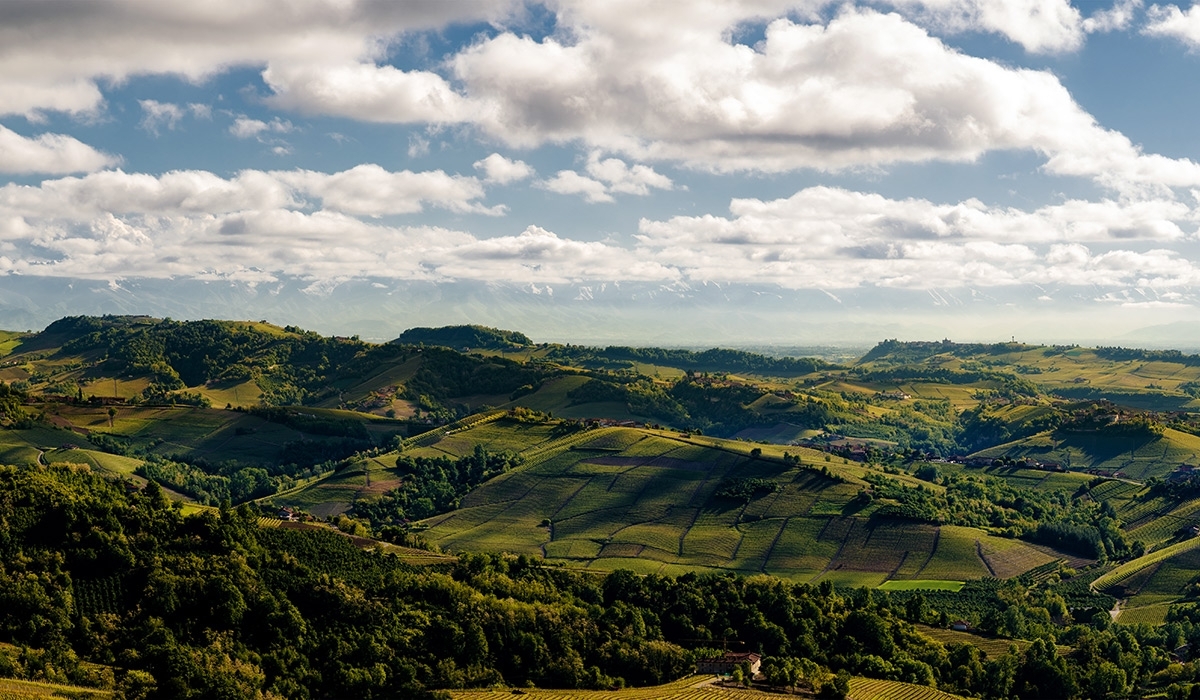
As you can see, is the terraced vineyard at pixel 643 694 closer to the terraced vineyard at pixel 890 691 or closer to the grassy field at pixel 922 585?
the terraced vineyard at pixel 890 691

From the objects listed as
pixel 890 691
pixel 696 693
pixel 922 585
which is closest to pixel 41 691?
pixel 696 693

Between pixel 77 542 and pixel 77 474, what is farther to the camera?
pixel 77 474

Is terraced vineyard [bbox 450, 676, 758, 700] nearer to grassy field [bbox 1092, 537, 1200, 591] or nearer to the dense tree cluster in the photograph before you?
the dense tree cluster

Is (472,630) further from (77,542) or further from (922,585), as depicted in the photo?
(922,585)

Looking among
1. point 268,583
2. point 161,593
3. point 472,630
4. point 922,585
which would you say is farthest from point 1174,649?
point 161,593

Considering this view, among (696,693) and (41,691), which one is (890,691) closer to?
(696,693)

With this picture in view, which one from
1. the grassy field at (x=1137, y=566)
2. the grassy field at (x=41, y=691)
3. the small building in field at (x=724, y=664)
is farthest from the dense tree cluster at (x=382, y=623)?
the grassy field at (x=1137, y=566)

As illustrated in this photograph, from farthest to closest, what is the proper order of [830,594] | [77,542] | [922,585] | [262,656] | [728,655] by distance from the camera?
[922,585] < [830,594] < [728,655] < [77,542] < [262,656]

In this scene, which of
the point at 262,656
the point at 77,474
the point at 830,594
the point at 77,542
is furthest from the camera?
the point at 830,594

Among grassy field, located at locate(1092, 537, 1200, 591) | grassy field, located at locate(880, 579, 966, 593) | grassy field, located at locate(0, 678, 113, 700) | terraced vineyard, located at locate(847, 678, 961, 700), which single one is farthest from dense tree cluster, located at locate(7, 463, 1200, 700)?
grassy field, located at locate(1092, 537, 1200, 591)
